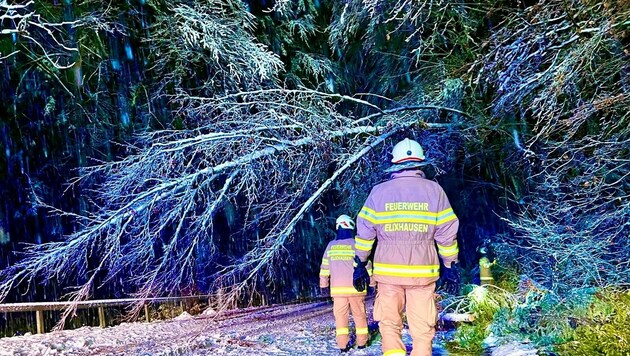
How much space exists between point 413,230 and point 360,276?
2.91 ft

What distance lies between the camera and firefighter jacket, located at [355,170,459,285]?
434cm

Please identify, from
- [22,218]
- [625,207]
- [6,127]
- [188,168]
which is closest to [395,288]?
[625,207]

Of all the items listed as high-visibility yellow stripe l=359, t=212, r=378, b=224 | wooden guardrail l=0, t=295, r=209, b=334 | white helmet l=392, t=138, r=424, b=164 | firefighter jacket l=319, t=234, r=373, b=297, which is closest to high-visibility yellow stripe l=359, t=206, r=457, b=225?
high-visibility yellow stripe l=359, t=212, r=378, b=224

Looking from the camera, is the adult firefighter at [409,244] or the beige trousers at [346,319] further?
the beige trousers at [346,319]

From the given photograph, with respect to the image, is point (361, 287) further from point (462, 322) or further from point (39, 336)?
point (39, 336)

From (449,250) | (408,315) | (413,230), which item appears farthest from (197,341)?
(449,250)

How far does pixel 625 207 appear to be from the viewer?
5645 mm

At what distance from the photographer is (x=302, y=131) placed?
7539mm

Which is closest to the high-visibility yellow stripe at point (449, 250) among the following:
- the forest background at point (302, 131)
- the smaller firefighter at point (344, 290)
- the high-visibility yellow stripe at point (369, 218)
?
the high-visibility yellow stripe at point (369, 218)

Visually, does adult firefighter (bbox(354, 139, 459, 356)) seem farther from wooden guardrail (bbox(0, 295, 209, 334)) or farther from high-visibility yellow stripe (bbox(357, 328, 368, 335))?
wooden guardrail (bbox(0, 295, 209, 334))

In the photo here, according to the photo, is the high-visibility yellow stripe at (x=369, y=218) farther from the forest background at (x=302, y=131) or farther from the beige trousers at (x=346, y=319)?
the beige trousers at (x=346, y=319)

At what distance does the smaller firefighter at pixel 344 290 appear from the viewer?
6.59 meters

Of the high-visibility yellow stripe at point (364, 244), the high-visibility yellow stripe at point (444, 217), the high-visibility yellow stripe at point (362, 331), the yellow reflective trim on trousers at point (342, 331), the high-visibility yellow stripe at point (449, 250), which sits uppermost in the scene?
the high-visibility yellow stripe at point (444, 217)

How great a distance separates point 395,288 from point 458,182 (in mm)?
6822
